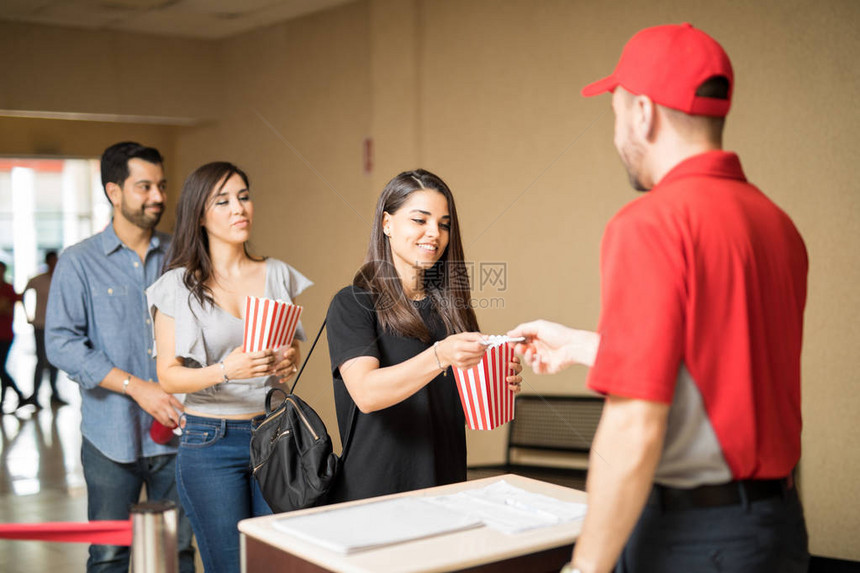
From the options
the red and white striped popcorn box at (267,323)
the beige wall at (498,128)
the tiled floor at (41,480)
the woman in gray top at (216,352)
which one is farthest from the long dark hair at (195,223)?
the beige wall at (498,128)

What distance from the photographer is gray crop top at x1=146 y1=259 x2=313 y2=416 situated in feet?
8.91

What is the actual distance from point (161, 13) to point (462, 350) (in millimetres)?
5561

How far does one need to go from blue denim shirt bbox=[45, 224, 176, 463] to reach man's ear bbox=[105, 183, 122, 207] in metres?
0.12

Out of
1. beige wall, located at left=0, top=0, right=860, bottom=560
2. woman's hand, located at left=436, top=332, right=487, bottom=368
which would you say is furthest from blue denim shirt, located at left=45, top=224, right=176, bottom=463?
beige wall, located at left=0, top=0, right=860, bottom=560

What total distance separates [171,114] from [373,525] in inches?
257

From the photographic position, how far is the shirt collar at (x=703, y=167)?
Result: 4.55 ft

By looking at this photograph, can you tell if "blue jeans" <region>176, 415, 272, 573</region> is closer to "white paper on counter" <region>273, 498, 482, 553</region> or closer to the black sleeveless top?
the black sleeveless top

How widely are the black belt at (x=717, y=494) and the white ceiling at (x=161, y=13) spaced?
576 centimetres

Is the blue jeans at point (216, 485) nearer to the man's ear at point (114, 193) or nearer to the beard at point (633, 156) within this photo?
the man's ear at point (114, 193)

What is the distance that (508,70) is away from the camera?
17.6ft

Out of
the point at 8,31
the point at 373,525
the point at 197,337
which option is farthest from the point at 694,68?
the point at 8,31

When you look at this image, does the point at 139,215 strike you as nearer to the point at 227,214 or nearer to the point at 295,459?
the point at 227,214

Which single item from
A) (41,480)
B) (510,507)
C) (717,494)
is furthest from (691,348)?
(41,480)

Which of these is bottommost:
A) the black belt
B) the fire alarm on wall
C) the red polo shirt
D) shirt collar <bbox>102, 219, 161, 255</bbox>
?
the black belt
